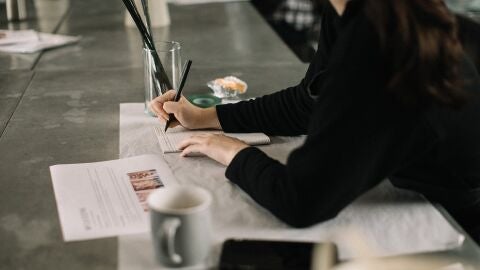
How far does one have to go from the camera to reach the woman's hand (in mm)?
1362

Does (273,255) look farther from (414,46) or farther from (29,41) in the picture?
(29,41)

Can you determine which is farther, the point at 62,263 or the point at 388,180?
the point at 388,180

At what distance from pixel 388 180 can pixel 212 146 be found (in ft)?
1.05

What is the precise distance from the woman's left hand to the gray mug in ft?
0.91

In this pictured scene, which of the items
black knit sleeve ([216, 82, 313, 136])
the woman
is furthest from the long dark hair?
black knit sleeve ([216, 82, 313, 136])

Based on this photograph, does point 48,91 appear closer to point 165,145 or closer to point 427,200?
point 165,145

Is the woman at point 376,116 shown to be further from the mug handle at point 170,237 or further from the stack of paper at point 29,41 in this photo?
the stack of paper at point 29,41

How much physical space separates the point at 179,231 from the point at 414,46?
0.42 metres

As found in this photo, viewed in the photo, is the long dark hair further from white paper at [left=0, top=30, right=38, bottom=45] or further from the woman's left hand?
white paper at [left=0, top=30, right=38, bottom=45]

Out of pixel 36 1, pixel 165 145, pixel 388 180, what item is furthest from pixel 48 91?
pixel 36 1

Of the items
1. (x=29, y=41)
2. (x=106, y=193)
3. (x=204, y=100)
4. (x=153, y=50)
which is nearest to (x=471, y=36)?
(x=204, y=100)

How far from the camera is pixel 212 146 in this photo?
1.17 metres

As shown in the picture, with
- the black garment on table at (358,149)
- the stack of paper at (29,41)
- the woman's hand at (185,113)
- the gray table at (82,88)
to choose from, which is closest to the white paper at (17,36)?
the stack of paper at (29,41)

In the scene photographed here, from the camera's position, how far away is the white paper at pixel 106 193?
3.15 ft
